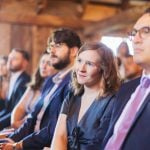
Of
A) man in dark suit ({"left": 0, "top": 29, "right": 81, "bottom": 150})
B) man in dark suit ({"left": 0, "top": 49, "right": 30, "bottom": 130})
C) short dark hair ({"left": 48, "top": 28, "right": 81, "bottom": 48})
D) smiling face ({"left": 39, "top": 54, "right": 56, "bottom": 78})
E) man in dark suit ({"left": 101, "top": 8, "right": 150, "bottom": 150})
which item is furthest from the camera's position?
man in dark suit ({"left": 0, "top": 49, "right": 30, "bottom": 130})

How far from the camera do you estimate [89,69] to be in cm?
211

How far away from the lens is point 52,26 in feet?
26.4

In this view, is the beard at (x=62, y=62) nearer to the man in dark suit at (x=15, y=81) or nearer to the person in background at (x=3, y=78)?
the man in dark suit at (x=15, y=81)

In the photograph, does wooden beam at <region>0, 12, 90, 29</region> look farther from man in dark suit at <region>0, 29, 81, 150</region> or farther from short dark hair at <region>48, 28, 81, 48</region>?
short dark hair at <region>48, 28, 81, 48</region>

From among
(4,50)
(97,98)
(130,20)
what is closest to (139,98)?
(97,98)

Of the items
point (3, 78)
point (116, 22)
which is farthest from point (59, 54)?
point (116, 22)

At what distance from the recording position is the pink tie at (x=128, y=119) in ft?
4.97

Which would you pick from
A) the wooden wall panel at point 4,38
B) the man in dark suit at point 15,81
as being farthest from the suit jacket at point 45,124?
the wooden wall panel at point 4,38

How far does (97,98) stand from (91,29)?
607cm

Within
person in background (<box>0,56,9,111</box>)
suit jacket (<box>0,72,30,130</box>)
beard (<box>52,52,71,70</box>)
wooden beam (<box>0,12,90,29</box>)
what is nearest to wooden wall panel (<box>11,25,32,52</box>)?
wooden beam (<box>0,12,90,29</box>)

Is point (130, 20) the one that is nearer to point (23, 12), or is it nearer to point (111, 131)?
point (23, 12)

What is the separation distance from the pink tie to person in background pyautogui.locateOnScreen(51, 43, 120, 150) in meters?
0.40

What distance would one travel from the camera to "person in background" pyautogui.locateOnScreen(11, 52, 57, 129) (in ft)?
11.0

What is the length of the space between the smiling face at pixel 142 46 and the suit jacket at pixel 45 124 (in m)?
0.95
